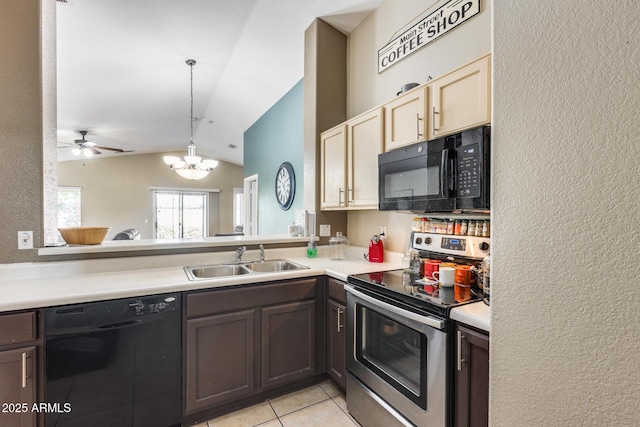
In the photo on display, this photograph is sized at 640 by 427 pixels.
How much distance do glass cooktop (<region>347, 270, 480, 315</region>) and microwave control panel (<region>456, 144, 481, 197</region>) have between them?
48cm

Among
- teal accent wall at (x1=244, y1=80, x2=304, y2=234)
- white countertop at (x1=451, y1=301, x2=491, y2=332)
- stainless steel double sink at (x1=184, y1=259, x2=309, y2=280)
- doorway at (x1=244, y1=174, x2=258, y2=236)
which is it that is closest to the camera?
white countertop at (x1=451, y1=301, x2=491, y2=332)

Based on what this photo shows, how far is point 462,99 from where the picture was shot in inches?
60.2

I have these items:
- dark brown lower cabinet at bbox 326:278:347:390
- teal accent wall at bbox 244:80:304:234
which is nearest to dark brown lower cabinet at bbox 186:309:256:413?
dark brown lower cabinet at bbox 326:278:347:390

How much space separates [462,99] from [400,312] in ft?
3.61

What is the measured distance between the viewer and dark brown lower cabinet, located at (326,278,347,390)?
6.55 ft

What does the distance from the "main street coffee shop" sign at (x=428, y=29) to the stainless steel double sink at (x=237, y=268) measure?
71.3 inches

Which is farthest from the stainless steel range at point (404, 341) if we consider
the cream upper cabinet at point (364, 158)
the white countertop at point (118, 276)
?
the cream upper cabinet at point (364, 158)

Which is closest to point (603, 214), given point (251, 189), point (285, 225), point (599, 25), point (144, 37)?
point (599, 25)

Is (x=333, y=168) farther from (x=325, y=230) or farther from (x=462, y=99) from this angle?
(x=462, y=99)

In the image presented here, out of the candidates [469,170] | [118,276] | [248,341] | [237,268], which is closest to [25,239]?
[118,276]

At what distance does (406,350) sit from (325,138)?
1.86 metres

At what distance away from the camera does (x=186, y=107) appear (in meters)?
5.29

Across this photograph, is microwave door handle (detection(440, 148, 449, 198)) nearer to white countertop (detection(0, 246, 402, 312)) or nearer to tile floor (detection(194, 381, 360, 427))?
white countertop (detection(0, 246, 402, 312))

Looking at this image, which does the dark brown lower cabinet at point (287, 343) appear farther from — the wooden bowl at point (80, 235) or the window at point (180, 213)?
the window at point (180, 213)
